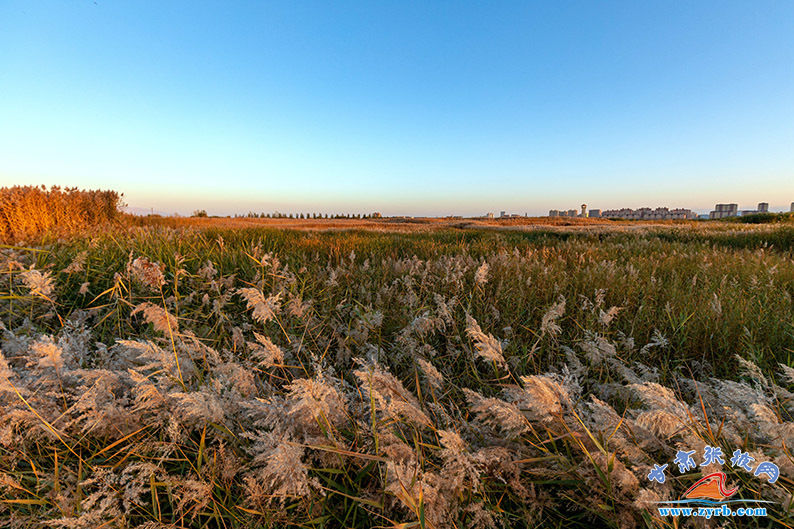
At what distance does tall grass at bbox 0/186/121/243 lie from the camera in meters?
7.70

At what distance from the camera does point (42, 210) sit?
811 centimetres

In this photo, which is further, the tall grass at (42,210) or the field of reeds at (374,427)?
the tall grass at (42,210)

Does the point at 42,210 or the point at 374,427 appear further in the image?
the point at 42,210

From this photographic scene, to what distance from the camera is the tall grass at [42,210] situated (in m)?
7.70

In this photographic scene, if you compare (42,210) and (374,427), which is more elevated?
(42,210)

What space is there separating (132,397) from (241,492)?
1.02 m

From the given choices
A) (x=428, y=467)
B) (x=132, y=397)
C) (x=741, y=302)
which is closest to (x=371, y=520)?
(x=428, y=467)

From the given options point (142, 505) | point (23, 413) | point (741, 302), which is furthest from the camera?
point (741, 302)

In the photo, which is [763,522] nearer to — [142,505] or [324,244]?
[142,505]

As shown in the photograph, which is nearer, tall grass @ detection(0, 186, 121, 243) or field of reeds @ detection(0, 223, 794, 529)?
field of reeds @ detection(0, 223, 794, 529)

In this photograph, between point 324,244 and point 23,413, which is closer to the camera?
point 23,413

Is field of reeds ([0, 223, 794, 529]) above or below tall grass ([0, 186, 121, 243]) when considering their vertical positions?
below

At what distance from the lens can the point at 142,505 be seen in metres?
1.25

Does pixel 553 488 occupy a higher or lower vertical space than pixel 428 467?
lower
